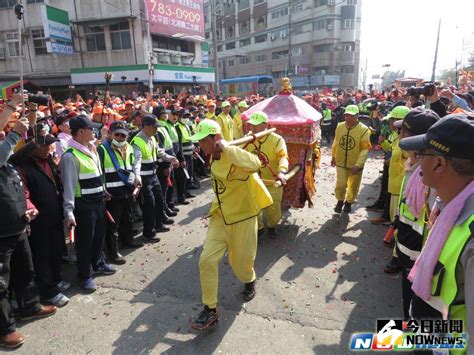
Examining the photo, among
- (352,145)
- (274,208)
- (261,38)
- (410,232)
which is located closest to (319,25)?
(261,38)

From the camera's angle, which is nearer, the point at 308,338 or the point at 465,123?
the point at 465,123

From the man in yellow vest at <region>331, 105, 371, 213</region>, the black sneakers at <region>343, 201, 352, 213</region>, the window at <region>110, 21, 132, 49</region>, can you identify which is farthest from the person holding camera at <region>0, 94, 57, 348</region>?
the window at <region>110, 21, 132, 49</region>

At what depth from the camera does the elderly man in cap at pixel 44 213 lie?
3.78 metres

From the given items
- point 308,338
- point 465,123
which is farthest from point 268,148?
point 465,123

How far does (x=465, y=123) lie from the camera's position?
4.91 feet

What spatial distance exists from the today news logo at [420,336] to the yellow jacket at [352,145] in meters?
4.01

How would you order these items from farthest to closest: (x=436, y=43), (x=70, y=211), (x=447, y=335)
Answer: (x=436, y=43) → (x=70, y=211) → (x=447, y=335)

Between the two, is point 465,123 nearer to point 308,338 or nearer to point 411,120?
point 411,120

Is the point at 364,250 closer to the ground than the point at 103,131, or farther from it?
closer to the ground

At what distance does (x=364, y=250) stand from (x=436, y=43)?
26361 millimetres

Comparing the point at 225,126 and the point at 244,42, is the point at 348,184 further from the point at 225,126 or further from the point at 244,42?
the point at 244,42

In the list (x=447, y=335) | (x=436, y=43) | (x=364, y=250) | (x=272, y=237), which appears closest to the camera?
(x=447, y=335)

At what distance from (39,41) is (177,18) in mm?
10790

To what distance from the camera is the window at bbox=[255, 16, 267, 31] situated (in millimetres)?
55375
